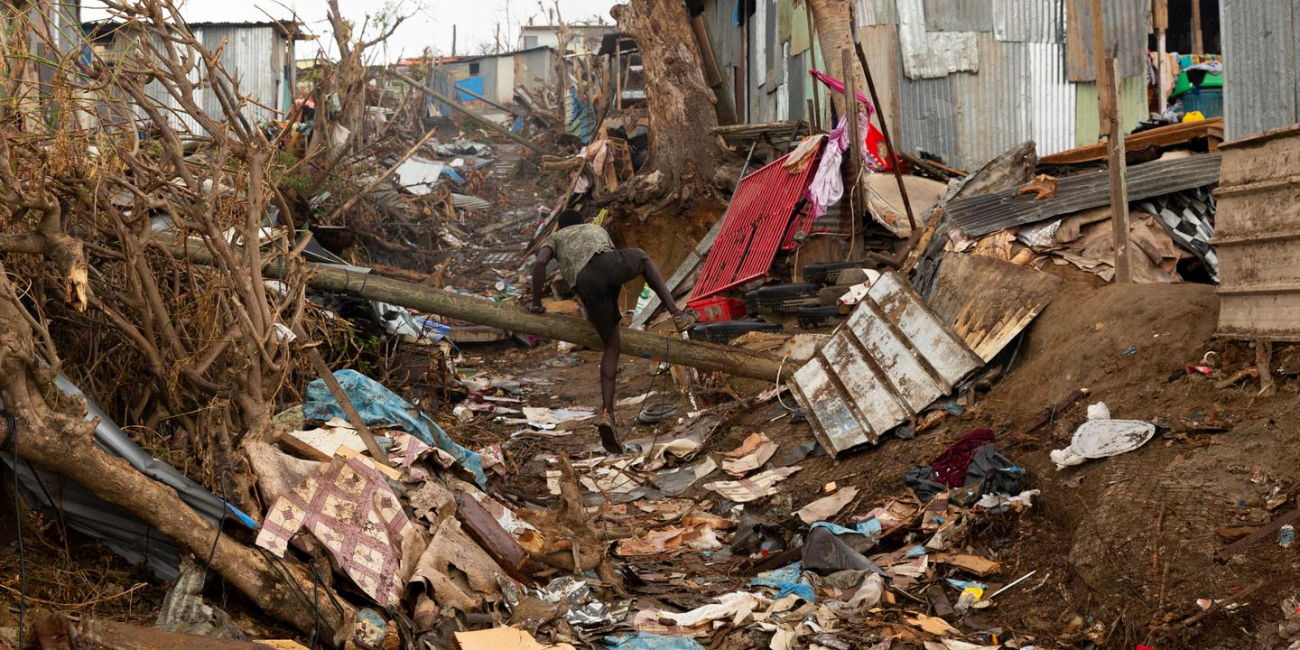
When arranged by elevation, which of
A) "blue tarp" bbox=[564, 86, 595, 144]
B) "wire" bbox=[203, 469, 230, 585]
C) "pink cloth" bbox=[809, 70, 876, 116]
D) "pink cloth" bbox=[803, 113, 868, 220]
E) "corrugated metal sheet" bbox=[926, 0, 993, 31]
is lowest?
"wire" bbox=[203, 469, 230, 585]

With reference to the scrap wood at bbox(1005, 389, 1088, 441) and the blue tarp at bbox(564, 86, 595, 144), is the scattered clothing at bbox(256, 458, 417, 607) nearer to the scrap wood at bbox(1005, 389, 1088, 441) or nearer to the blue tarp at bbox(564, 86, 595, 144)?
the scrap wood at bbox(1005, 389, 1088, 441)

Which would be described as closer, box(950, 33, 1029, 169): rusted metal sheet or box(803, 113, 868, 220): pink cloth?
box(803, 113, 868, 220): pink cloth

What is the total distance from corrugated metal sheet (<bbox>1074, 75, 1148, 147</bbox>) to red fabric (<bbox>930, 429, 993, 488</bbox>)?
248 inches

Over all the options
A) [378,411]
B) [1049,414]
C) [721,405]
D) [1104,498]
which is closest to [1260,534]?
[1104,498]

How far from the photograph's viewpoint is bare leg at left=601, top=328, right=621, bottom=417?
773 cm

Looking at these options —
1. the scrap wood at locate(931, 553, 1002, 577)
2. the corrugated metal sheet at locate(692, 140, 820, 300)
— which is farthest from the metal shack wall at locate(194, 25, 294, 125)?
the scrap wood at locate(931, 553, 1002, 577)

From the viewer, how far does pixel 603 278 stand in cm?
761

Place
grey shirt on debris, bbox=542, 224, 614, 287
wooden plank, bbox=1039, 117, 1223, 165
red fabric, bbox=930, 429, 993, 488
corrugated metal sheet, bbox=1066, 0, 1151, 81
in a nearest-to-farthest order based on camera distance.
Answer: red fabric, bbox=930, 429, 993, 488
grey shirt on debris, bbox=542, 224, 614, 287
wooden plank, bbox=1039, 117, 1223, 165
corrugated metal sheet, bbox=1066, 0, 1151, 81

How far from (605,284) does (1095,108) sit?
654cm

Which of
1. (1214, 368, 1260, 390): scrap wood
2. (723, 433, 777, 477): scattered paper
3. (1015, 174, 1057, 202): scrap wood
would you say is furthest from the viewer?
(1015, 174, 1057, 202): scrap wood

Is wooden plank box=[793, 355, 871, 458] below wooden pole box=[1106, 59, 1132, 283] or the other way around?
below

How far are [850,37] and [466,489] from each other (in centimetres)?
709

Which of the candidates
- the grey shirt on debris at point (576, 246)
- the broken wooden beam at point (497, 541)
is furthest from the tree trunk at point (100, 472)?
the grey shirt on debris at point (576, 246)

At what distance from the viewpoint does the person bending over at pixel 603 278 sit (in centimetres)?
759
